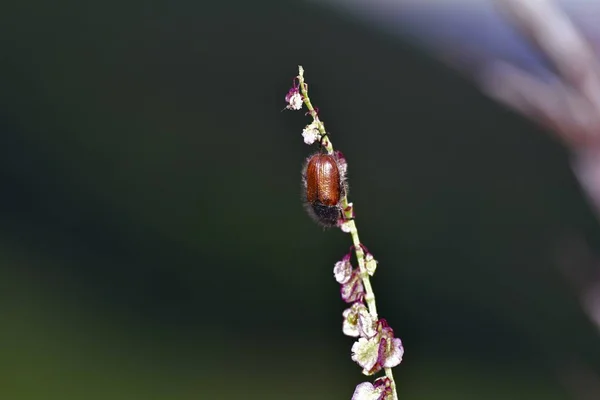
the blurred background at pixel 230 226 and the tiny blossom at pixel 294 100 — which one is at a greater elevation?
the blurred background at pixel 230 226

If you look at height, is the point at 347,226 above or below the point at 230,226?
below

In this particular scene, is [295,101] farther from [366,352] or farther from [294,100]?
[366,352]

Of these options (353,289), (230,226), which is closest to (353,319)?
(353,289)

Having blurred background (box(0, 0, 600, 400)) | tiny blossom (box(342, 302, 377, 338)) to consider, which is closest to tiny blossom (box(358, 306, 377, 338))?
tiny blossom (box(342, 302, 377, 338))

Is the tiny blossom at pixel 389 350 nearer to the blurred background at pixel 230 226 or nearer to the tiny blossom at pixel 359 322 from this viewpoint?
the tiny blossom at pixel 359 322

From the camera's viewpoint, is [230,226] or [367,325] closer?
[367,325]

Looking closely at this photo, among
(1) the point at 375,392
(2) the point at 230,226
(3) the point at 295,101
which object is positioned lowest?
(1) the point at 375,392

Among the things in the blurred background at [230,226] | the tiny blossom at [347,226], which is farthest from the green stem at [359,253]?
the blurred background at [230,226]
